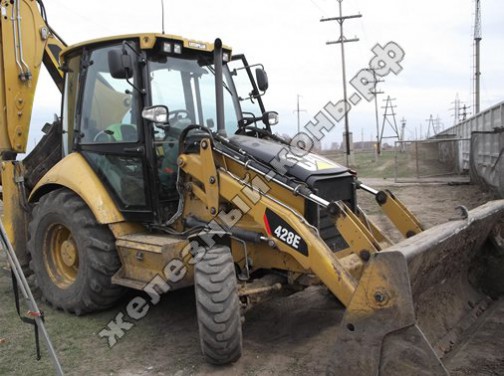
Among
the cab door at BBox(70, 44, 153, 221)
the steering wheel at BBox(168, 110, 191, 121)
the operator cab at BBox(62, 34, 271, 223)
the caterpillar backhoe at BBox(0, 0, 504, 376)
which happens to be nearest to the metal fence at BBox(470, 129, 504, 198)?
Answer: the caterpillar backhoe at BBox(0, 0, 504, 376)

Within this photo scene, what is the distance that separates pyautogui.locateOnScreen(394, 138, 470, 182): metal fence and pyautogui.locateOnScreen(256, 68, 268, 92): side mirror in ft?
40.3

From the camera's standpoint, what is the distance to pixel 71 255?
5.50 meters

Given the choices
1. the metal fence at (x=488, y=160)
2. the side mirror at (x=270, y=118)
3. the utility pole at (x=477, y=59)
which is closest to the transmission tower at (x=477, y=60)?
the utility pole at (x=477, y=59)

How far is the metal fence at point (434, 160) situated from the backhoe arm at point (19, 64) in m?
13.2

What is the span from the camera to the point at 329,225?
182 inches

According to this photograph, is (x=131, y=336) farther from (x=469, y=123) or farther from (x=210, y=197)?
(x=469, y=123)

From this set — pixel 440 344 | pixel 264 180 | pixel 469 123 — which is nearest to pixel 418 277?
pixel 440 344

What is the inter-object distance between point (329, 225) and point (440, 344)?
4.33 feet

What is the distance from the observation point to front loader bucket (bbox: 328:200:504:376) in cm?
317

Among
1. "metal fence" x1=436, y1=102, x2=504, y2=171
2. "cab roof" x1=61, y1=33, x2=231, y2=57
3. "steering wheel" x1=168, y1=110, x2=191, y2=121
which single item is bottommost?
"metal fence" x1=436, y1=102, x2=504, y2=171

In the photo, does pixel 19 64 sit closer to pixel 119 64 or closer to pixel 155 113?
pixel 119 64

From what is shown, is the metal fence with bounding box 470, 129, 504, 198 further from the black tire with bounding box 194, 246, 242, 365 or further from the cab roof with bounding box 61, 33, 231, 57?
the black tire with bounding box 194, 246, 242, 365

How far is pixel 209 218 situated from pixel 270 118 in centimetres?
160

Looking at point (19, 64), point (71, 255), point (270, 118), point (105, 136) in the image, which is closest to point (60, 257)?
point (71, 255)
